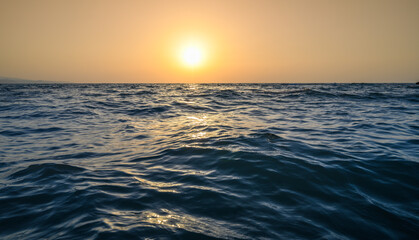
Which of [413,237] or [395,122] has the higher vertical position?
[395,122]

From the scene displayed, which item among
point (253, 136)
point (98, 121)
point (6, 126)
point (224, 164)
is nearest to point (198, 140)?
point (253, 136)

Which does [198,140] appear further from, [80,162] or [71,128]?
[71,128]

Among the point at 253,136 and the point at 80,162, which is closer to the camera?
the point at 80,162

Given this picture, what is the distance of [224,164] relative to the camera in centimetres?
502

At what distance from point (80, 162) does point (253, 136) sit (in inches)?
189

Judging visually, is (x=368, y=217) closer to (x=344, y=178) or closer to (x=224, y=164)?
(x=344, y=178)

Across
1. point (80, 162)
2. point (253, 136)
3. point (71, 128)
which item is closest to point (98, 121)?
point (71, 128)

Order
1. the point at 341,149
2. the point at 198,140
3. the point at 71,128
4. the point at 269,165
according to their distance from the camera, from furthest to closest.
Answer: the point at 71,128
the point at 198,140
the point at 341,149
the point at 269,165

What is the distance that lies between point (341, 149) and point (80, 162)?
642cm

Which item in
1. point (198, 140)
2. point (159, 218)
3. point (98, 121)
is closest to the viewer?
point (159, 218)

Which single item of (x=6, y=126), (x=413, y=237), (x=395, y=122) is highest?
(x=395, y=122)

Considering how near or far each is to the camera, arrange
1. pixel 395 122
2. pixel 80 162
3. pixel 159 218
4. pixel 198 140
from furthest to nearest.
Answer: pixel 395 122 → pixel 198 140 → pixel 80 162 → pixel 159 218

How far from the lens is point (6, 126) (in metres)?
9.77

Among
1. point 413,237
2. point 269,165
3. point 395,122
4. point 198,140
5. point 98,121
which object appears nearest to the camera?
point 413,237
